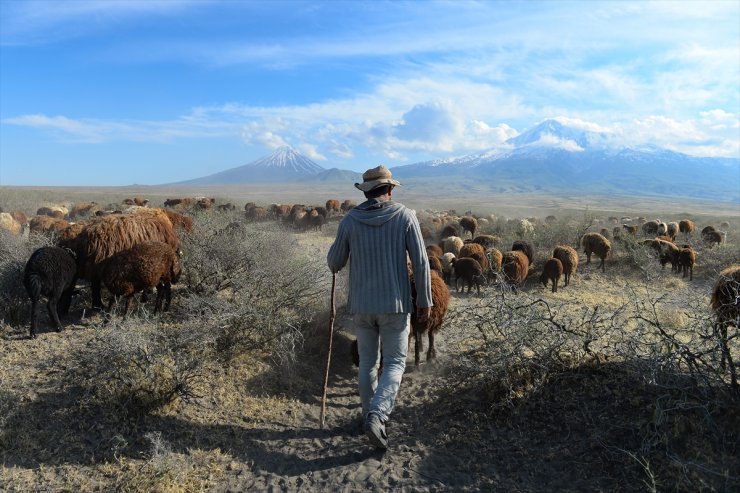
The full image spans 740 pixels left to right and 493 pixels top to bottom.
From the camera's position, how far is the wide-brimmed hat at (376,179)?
13.2 ft

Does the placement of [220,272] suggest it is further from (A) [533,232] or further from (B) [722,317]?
(A) [533,232]

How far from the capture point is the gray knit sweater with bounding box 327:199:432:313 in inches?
153

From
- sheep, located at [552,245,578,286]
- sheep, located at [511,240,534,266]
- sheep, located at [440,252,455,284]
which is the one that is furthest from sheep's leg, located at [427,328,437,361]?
sheep, located at [511,240,534,266]

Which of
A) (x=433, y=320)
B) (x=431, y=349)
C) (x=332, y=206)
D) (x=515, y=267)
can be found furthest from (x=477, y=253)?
(x=332, y=206)

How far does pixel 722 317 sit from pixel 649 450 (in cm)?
148

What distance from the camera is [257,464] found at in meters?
3.86

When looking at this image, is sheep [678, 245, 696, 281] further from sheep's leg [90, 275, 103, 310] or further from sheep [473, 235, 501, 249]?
sheep's leg [90, 275, 103, 310]

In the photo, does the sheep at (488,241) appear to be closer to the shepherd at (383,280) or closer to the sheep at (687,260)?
the sheep at (687,260)

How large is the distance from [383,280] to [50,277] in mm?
4133

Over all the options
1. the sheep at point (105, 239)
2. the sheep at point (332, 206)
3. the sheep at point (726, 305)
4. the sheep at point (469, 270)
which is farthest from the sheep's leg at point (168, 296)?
the sheep at point (332, 206)

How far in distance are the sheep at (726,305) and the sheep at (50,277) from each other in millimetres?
6632

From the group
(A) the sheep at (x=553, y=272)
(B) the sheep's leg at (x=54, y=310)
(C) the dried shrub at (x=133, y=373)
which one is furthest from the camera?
(A) the sheep at (x=553, y=272)

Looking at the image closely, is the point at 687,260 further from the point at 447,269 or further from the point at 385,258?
the point at 385,258

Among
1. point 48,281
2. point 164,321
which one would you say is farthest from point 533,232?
point 48,281
